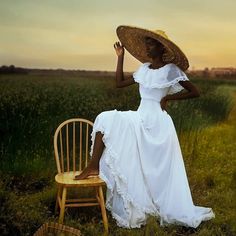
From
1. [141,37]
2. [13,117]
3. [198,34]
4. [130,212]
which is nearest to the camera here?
[130,212]

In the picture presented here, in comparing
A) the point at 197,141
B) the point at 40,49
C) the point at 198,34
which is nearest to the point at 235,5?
the point at 198,34

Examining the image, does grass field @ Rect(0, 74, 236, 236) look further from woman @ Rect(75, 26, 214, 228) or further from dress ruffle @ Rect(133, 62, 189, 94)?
dress ruffle @ Rect(133, 62, 189, 94)

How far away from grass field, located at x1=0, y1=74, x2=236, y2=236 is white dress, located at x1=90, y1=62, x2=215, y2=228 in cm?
12

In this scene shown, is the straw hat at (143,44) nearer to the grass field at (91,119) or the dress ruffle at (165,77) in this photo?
the dress ruffle at (165,77)

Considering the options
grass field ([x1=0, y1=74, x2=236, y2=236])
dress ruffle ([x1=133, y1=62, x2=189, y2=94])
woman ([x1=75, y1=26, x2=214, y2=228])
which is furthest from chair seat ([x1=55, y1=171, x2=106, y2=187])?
dress ruffle ([x1=133, y1=62, x2=189, y2=94])

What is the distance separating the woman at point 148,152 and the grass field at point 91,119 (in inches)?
5.0

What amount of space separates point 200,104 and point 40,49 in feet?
6.06

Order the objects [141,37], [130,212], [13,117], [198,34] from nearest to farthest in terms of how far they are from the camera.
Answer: [130,212]
[141,37]
[13,117]
[198,34]

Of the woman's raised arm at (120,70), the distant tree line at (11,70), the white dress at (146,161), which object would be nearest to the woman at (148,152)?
the white dress at (146,161)

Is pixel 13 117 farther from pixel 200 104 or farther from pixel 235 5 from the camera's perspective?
pixel 235 5

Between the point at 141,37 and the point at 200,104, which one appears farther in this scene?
the point at 200,104

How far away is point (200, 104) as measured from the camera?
5.93 meters

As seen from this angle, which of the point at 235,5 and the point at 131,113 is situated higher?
the point at 235,5

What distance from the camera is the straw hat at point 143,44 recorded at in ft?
13.9
